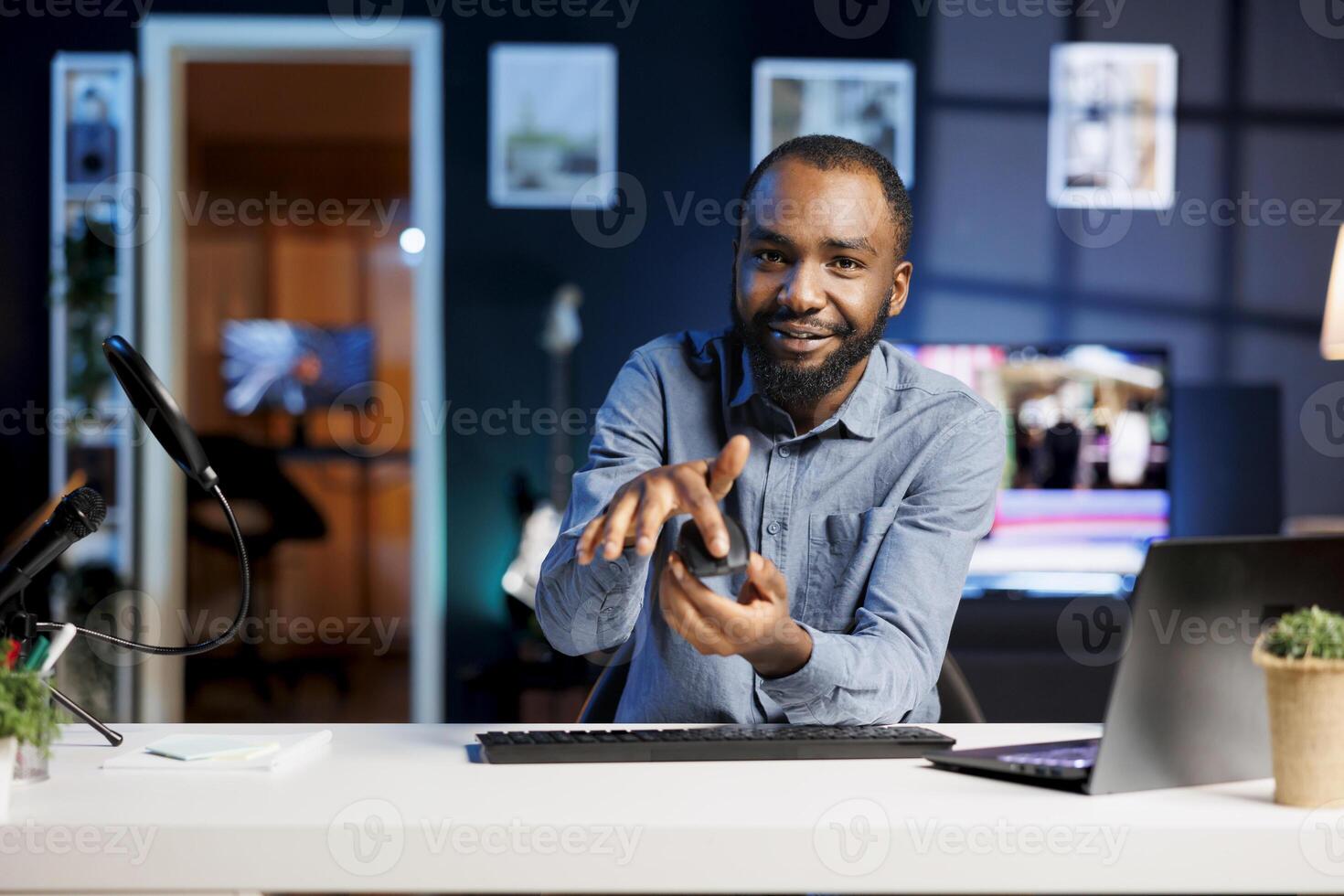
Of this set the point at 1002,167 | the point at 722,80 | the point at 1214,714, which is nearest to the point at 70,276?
the point at 722,80

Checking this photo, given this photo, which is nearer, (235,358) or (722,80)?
(722,80)

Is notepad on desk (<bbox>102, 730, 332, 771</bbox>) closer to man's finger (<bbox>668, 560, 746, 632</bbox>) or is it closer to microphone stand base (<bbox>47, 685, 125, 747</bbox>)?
microphone stand base (<bbox>47, 685, 125, 747</bbox>)

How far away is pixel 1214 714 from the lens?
116 cm

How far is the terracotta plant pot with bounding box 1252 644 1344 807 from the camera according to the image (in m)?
1.06

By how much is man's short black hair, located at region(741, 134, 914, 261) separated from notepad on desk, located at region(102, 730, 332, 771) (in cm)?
95

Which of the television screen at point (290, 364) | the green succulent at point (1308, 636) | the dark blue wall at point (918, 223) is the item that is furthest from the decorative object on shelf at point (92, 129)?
the green succulent at point (1308, 636)

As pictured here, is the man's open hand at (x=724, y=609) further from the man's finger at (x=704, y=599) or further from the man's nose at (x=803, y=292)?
the man's nose at (x=803, y=292)

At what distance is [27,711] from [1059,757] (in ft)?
2.97

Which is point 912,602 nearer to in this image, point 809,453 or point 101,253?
point 809,453

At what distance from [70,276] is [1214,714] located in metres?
3.93

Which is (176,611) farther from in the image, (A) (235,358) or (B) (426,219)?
(A) (235,358)

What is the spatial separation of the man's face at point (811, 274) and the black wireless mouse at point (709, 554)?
1.83 ft

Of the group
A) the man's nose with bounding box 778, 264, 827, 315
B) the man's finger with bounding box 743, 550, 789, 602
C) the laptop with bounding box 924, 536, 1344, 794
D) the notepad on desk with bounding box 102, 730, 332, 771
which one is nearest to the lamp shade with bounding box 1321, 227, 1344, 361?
the man's nose with bounding box 778, 264, 827, 315

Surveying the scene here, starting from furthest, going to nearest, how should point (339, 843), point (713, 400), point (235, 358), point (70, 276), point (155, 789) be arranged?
point (235, 358)
point (70, 276)
point (713, 400)
point (155, 789)
point (339, 843)
